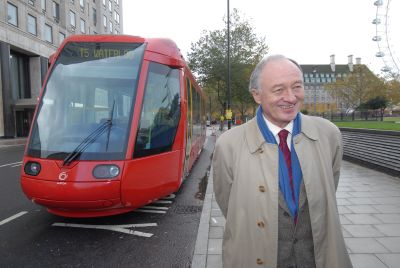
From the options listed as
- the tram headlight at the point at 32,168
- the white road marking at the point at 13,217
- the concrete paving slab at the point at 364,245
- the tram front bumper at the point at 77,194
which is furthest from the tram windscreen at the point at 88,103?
the concrete paving slab at the point at 364,245

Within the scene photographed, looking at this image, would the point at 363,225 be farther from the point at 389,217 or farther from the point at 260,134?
the point at 260,134

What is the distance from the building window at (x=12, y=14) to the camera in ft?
98.6

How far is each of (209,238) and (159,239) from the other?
784 millimetres

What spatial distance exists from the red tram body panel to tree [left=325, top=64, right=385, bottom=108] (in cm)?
4939

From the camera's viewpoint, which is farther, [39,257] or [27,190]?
[27,190]

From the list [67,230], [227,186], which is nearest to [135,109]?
[67,230]

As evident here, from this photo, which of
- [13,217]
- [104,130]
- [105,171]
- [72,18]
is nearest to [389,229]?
[105,171]

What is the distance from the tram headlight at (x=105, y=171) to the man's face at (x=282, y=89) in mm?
3432

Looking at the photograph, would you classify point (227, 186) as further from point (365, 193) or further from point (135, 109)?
point (365, 193)

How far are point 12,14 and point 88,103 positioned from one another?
30.0 m

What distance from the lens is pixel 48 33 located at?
3772cm

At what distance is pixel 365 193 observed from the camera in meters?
7.35

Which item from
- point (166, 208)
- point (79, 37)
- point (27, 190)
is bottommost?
point (166, 208)

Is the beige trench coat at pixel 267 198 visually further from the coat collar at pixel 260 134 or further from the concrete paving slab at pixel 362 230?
the concrete paving slab at pixel 362 230
